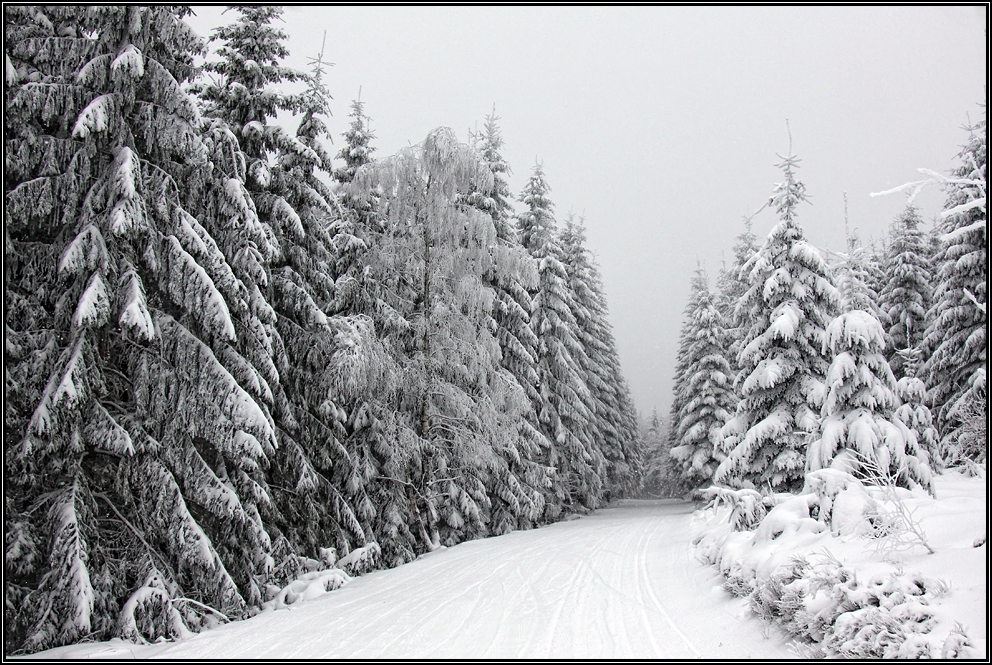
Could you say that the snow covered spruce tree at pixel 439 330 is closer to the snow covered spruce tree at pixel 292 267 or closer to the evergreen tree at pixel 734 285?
the snow covered spruce tree at pixel 292 267

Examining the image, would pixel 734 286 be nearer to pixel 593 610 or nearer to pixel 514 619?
pixel 593 610

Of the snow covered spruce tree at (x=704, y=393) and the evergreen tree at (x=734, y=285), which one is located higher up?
the evergreen tree at (x=734, y=285)

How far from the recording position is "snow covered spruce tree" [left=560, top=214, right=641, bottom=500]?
92.4 ft

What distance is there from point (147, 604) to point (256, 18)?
10.6 meters

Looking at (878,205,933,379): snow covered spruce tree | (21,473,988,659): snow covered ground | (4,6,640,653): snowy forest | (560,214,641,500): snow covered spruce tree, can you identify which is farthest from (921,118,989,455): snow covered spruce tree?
(4,6,640,653): snowy forest

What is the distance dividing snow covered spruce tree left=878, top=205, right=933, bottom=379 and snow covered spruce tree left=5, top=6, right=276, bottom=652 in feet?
80.4

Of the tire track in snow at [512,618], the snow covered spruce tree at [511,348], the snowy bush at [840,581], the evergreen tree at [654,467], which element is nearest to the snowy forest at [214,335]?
the tire track in snow at [512,618]

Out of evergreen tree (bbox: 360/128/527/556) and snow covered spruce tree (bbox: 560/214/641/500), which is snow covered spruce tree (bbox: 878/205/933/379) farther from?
evergreen tree (bbox: 360/128/527/556)

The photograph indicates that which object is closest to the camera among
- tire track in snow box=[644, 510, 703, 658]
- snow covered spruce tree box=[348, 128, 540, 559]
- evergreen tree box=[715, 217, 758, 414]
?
tire track in snow box=[644, 510, 703, 658]

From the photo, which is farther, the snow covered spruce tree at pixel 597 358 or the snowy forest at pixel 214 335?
the snow covered spruce tree at pixel 597 358

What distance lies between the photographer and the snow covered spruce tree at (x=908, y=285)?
2230cm

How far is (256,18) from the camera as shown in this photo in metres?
11.1

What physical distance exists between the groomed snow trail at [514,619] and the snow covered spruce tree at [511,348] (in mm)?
6961

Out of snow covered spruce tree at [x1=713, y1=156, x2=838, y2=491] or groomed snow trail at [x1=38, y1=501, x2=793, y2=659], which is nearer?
groomed snow trail at [x1=38, y1=501, x2=793, y2=659]
